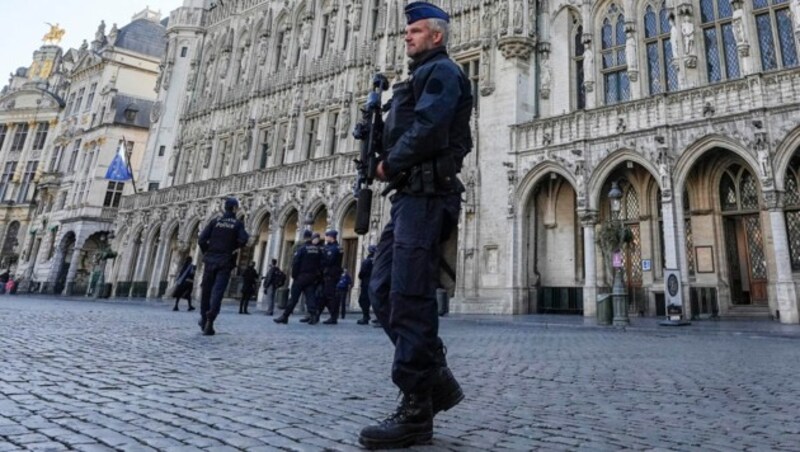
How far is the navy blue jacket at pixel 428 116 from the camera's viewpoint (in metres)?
2.88

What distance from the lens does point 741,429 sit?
3143 millimetres

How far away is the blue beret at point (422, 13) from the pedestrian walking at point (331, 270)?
9597 mm

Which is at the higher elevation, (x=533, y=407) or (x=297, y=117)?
(x=297, y=117)

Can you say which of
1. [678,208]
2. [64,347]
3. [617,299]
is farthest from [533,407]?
[678,208]

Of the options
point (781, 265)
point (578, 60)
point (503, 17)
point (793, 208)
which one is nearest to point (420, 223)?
point (781, 265)

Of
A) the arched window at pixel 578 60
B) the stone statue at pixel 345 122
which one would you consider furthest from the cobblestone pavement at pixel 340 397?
the stone statue at pixel 345 122

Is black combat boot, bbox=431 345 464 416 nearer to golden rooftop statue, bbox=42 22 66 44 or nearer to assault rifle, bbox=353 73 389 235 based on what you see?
assault rifle, bbox=353 73 389 235

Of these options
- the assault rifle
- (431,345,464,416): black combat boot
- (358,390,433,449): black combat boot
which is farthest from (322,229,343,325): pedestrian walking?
(358,390,433,449): black combat boot

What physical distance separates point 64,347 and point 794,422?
7077 mm

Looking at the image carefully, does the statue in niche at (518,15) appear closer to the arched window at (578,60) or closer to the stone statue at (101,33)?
the arched window at (578,60)

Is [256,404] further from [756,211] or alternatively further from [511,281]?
[756,211]

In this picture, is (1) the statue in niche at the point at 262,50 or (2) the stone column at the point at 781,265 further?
(1) the statue in niche at the point at 262,50

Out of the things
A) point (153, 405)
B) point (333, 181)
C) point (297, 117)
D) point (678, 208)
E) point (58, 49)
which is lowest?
point (153, 405)

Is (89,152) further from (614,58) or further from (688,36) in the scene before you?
(688,36)
